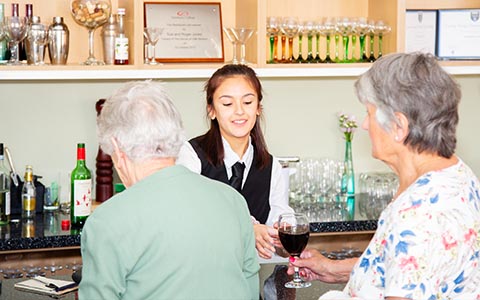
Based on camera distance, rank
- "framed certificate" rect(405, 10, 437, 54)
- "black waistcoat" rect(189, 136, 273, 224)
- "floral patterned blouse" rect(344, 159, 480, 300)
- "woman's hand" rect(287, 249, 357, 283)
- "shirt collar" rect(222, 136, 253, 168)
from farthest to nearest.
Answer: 1. "framed certificate" rect(405, 10, 437, 54)
2. "black waistcoat" rect(189, 136, 273, 224)
3. "shirt collar" rect(222, 136, 253, 168)
4. "woman's hand" rect(287, 249, 357, 283)
5. "floral patterned blouse" rect(344, 159, 480, 300)

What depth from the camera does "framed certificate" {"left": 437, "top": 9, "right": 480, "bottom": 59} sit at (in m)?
4.29

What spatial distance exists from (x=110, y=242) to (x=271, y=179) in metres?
1.67

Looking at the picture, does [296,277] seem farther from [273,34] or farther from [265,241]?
[273,34]

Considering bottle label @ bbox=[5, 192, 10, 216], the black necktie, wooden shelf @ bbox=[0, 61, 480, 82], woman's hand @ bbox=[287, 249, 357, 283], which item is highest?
wooden shelf @ bbox=[0, 61, 480, 82]

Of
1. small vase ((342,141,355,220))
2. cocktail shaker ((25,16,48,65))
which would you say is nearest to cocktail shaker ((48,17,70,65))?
cocktail shaker ((25,16,48,65))

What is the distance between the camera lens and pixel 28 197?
3893 mm

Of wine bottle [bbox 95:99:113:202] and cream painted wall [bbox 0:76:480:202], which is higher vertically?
cream painted wall [bbox 0:76:480:202]

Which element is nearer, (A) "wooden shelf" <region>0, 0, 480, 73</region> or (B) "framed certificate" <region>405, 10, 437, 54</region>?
(A) "wooden shelf" <region>0, 0, 480, 73</region>

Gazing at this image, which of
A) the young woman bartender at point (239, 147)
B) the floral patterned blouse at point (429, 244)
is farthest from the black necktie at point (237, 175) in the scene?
the floral patterned blouse at point (429, 244)

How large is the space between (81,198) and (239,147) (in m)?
0.80

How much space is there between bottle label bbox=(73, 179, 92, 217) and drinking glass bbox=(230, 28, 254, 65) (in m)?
0.89

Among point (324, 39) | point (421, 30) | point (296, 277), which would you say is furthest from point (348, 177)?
point (296, 277)

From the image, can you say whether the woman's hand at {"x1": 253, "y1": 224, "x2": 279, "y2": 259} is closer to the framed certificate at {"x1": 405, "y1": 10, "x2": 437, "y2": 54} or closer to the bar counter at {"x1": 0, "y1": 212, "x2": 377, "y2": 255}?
the bar counter at {"x1": 0, "y1": 212, "x2": 377, "y2": 255}

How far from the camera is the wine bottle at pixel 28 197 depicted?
12.7 ft
